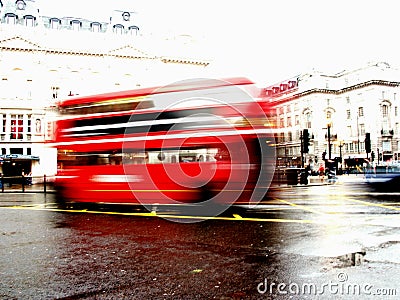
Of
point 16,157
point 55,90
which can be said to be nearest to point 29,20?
point 55,90

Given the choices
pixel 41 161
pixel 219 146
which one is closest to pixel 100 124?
pixel 219 146

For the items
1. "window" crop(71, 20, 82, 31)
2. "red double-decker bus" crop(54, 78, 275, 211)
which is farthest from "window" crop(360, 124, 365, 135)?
"red double-decker bus" crop(54, 78, 275, 211)

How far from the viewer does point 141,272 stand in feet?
17.2

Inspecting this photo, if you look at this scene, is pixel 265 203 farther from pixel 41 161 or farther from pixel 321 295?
pixel 41 161

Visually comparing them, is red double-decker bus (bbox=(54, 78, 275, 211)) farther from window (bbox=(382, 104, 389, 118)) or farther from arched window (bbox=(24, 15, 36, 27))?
window (bbox=(382, 104, 389, 118))

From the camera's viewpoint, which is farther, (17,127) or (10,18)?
(10,18)

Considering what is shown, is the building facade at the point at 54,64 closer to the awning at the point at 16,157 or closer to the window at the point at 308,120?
the awning at the point at 16,157

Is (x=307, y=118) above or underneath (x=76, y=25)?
underneath

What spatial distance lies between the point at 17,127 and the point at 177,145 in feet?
143

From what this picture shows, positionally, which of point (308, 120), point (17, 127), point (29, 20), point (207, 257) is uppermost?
point (29, 20)

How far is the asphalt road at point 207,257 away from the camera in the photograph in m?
4.45

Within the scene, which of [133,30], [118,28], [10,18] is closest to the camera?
[10,18]

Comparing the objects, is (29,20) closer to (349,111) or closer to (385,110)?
(349,111)

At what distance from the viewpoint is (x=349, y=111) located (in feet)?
259
